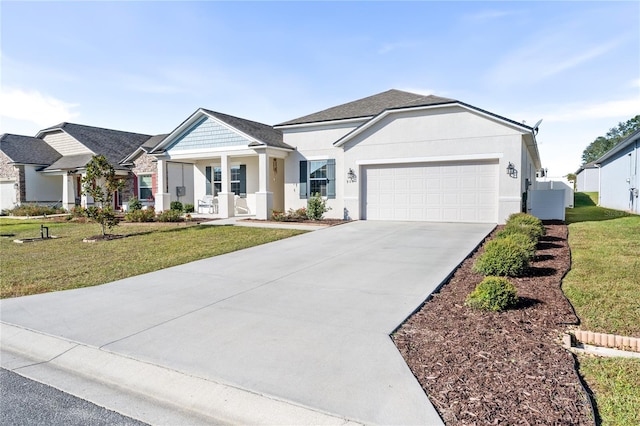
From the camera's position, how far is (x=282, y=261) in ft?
28.4

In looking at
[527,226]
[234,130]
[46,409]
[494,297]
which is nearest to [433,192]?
[527,226]

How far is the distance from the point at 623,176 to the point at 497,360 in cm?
2322

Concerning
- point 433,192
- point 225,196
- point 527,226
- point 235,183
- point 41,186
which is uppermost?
point 41,186

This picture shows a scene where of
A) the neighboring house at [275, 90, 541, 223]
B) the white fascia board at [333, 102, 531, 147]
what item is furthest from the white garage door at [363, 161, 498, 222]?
the white fascia board at [333, 102, 531, 147]

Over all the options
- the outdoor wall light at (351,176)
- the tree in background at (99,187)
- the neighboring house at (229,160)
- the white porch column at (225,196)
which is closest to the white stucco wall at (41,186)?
the neighboring house at (229,160)

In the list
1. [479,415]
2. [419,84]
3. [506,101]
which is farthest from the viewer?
[419,84]

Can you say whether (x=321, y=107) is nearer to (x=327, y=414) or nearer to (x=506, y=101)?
(x=506, y=101)

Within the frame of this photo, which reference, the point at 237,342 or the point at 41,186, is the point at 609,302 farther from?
the point at 41,186

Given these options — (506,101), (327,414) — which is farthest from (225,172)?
(327,414)

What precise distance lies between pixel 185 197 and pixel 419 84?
15986mm

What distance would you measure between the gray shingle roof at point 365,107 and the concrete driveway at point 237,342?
11251 mm

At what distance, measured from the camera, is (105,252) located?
34.3 feet

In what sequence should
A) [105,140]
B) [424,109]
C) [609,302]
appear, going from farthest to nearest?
1. [105,140]
2. [424,109]
3. [609,302]

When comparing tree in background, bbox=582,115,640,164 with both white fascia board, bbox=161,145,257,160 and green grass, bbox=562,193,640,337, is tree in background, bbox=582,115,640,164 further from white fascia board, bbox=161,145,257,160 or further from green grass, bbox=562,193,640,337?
white fascia board, bbox=161,145,257,160
